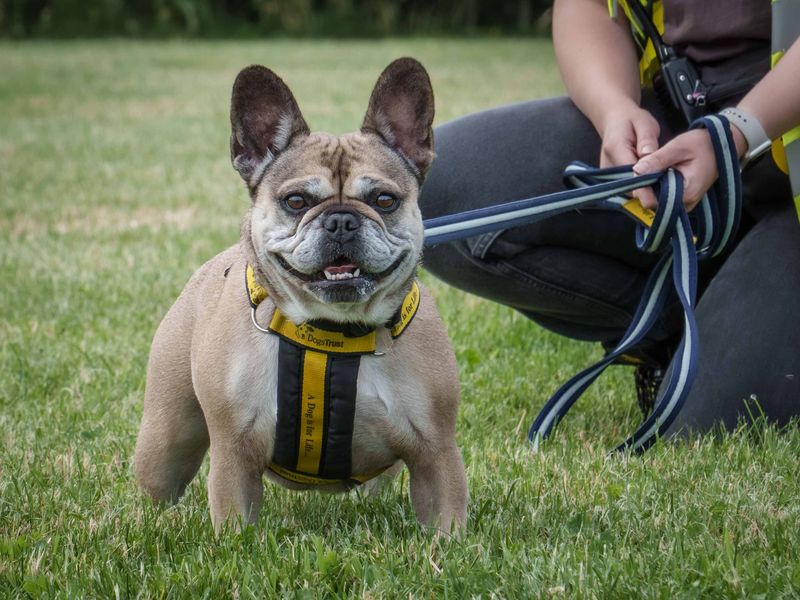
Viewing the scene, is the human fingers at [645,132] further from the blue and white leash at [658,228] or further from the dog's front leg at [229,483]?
the dog's front leg at [229,483]

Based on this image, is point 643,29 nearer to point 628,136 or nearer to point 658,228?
point 628,136

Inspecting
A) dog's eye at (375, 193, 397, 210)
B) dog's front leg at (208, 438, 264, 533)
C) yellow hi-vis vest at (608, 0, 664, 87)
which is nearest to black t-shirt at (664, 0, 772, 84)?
yellow hi-vis vest at (608, 0, 664, 87)

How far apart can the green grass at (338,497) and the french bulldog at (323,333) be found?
17 cm

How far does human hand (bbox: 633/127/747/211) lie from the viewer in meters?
2.96

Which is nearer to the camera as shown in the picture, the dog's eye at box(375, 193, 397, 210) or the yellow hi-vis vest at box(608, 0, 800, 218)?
the dog's eye at box(375, 193, 397, 210)

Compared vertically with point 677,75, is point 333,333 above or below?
below

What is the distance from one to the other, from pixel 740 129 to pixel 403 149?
0.95m

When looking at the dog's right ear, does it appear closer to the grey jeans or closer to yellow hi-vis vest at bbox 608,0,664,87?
the grey jeans

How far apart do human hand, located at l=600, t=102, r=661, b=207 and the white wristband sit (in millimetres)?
235

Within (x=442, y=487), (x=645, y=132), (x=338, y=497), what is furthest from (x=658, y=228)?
(x=338, y=497)

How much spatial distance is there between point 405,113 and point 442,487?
92cm

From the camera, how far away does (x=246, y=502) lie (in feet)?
8.18

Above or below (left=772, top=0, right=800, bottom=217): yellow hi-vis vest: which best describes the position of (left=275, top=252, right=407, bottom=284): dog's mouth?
below

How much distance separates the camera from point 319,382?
2438 mm
